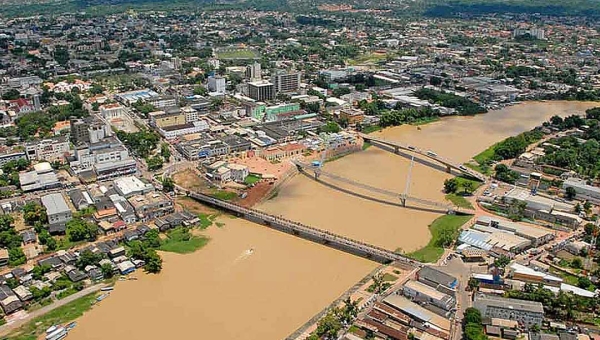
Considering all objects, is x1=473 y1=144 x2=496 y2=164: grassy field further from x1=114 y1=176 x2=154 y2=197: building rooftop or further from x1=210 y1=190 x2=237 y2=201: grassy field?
x1=114 y1=176 x2=154 y2=197: building rooftop

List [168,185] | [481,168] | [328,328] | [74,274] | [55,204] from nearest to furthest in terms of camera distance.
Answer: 1. [328,328]
2. [74,274]
3. [55,204]
4. [168,185]
5. [481,168]

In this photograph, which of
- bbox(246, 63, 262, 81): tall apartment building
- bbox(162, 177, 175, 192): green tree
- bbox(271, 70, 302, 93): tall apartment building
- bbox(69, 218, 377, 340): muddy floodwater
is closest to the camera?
bbox(69, 218, 377, 340): muddy floodwater

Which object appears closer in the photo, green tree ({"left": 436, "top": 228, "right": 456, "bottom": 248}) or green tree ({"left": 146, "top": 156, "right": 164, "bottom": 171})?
green tree ({"left": 436, "top": 228, "right": 456, "bottom": 248})

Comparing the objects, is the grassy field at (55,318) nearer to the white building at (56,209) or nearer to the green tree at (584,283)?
the white building at (56,209)

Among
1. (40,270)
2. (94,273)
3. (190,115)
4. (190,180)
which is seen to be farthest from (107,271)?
(190,115)

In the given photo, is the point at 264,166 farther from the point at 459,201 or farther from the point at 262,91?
the point at 262,91

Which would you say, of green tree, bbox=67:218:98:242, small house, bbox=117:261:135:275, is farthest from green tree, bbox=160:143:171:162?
small house, bbox=117:261:135:275
